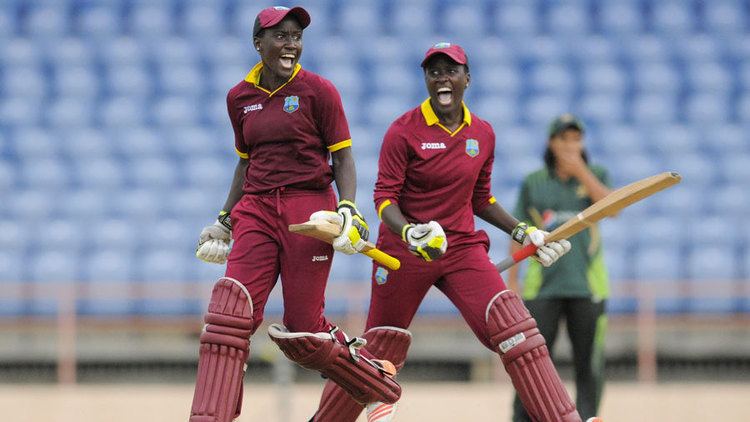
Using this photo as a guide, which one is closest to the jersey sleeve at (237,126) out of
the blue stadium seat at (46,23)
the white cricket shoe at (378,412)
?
the white cricket shoe at (378,412)

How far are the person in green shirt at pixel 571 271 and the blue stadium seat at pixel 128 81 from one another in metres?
5.77

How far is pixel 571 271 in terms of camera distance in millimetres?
6570

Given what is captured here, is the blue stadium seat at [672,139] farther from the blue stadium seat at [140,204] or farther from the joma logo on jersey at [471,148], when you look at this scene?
the joma logo on jersey at [471,148]

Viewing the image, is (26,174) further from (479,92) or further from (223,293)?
(223,293)

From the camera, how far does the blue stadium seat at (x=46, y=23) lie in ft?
39.4

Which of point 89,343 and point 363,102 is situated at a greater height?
point 363,102

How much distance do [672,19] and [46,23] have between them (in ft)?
18.8

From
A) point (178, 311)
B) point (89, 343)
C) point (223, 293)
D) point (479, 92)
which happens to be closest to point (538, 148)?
point (479, 92)

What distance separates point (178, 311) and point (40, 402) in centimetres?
149

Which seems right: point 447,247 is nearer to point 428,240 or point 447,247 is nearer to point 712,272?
point 428,240

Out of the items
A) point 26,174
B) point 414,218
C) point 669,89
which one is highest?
point 669,89

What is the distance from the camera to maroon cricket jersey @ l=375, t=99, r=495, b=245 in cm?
541

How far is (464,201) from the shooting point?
5.50m

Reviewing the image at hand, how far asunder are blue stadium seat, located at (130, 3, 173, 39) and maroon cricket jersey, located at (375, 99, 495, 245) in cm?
693
